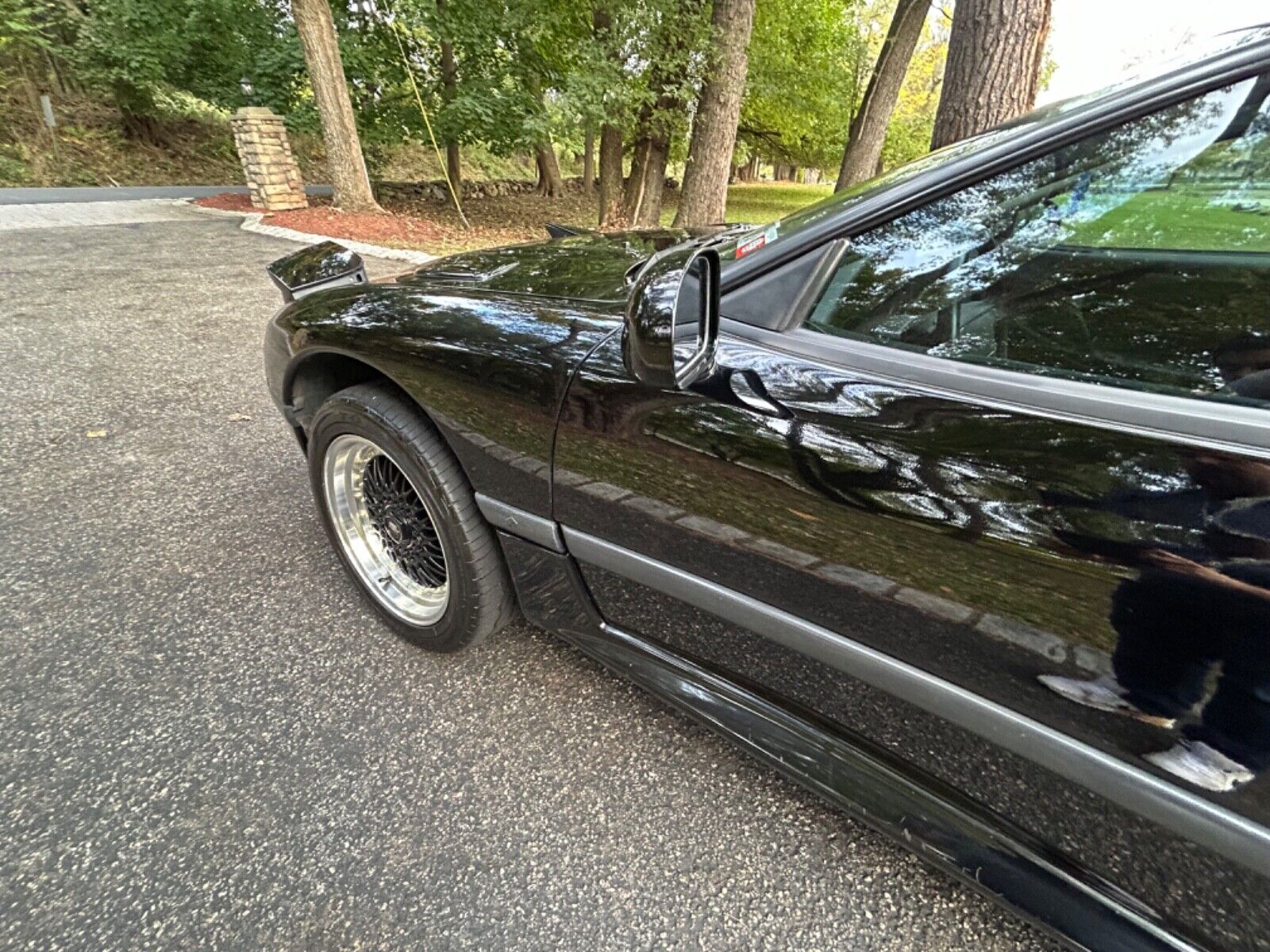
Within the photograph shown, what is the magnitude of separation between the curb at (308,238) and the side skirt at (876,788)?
5.95 metres

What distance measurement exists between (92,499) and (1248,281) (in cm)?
391

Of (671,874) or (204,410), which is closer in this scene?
(671,874)

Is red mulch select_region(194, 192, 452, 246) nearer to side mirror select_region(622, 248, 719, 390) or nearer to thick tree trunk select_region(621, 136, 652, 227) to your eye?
thick tree trunk select_region(621, 136, 652, 227)

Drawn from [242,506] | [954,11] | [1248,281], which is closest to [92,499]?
[242,506]

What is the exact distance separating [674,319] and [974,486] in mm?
541

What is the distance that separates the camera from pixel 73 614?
2.14m

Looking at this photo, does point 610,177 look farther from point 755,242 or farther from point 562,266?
point 755,242

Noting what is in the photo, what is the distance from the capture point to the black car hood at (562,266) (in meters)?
1.69

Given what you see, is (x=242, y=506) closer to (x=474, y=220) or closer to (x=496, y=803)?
(x=496, y=803)

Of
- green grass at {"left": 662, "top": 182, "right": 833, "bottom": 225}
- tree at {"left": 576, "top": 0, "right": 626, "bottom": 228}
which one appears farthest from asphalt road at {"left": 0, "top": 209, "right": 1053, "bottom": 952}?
green grass at {"left": 662, "top": 182, "right": 833, "bottom": 225}

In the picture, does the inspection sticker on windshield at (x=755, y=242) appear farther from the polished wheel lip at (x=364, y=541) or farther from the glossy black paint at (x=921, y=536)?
the polished wheel lip at (x=364, y=541)

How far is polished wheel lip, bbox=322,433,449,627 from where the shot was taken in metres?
2.03

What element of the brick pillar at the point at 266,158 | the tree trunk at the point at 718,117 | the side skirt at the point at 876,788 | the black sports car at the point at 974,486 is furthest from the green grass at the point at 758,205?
the side skirt at the point at 876,788

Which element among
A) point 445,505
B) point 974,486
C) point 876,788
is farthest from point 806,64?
point 876,788
